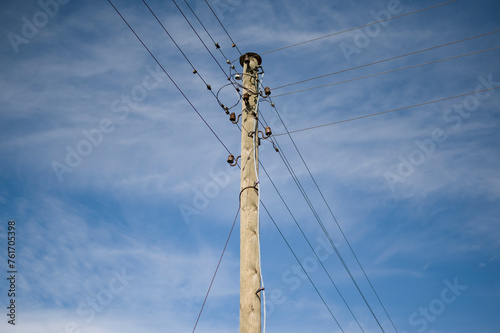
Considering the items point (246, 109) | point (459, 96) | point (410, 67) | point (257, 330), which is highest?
point (410, 67)

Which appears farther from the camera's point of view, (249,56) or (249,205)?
(249,56)

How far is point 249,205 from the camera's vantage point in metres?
5.86

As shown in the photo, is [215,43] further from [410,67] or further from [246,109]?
[410,67]

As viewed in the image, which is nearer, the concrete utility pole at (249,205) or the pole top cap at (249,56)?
the concrete utility pole at (249,205)

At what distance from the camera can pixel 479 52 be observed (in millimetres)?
8828

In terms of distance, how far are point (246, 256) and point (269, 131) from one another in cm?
239

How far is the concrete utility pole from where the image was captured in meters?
5.12

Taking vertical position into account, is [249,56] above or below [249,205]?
above

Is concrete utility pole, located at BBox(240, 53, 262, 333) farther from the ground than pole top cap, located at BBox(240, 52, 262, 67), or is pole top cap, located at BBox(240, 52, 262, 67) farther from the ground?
pole top cap, located at BBox(240, 52, 262, 67)

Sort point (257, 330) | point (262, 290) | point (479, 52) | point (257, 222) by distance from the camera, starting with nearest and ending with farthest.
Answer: point (257, 330) → point (262, 290) → point (257, 222) → point (479, 52)

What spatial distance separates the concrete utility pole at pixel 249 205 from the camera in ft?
16.8

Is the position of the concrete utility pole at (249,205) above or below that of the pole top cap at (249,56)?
below

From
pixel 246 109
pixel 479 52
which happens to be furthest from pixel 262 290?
pixel 479 52

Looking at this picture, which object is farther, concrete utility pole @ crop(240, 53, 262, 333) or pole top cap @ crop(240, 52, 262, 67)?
pole top cap @ crop(240, 52, 262, 67)
